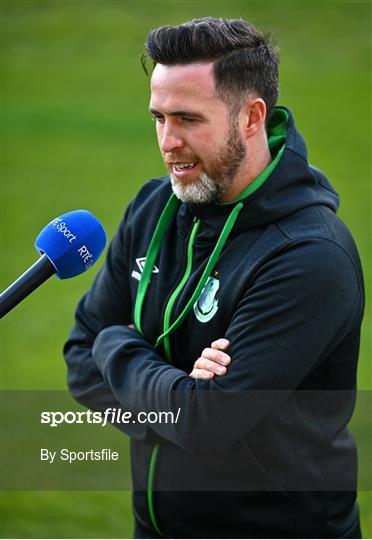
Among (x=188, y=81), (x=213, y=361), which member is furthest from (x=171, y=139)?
(x=213, y=361)

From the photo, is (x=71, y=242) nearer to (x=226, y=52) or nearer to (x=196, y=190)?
(x=196, y=190)

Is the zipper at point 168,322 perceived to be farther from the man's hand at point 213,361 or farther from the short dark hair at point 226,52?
the short dark hair at point 226,52

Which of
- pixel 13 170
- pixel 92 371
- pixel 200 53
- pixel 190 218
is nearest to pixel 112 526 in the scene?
pixel 92 371

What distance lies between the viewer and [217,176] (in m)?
2.89

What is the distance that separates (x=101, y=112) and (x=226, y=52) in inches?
420

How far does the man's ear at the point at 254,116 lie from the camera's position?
292 centimetres

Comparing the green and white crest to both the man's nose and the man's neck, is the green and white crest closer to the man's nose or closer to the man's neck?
the man's neck

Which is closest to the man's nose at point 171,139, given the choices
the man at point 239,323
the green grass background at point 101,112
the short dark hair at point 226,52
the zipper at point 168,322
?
the man at point 239,323

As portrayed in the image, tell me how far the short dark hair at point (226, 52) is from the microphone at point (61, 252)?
0.48 m

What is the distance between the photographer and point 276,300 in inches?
108

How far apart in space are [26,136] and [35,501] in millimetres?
7322

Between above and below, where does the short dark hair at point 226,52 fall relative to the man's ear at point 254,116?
above

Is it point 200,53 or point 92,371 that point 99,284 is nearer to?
point 92,371

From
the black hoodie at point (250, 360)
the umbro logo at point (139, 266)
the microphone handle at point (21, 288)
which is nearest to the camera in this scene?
the microphone handle at point (21, 288)
